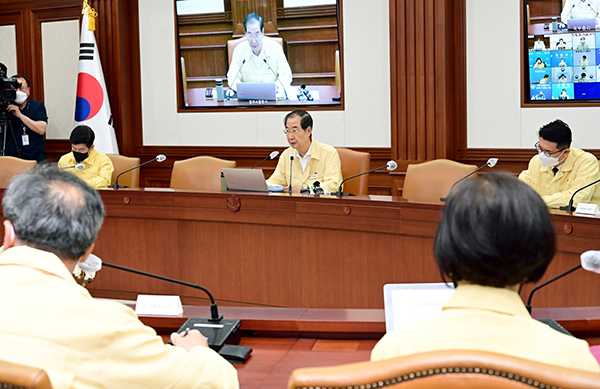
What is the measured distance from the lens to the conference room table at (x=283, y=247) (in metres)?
3.36

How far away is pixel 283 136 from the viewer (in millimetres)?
6109

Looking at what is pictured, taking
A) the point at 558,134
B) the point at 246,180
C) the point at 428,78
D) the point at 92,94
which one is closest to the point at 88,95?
the point at 92,94

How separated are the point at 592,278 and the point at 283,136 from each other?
3.58m

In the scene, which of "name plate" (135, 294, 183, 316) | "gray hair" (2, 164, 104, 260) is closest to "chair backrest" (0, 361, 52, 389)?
"gray hair" (2, 164, 104, 260)

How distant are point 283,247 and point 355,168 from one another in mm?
1083

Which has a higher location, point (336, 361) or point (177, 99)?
point (177, 99)

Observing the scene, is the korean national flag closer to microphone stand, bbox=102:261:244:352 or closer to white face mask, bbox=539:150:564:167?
white face mask, bbox=539:150:564:167

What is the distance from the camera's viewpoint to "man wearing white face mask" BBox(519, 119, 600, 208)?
382cm

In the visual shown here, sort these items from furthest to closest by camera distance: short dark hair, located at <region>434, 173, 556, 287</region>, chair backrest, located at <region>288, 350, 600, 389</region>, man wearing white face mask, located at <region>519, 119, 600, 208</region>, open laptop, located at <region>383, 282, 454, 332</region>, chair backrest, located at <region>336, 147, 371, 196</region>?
chair backrest, located at <region>336, 147, 371, 196</region> → man wearing white face mask, located at <region>519, 119, 600, 208</region> → open laptop, located at <region>383, 282, 454, 332</region> → short dark hair, located at <region>434, 173, 556, 287</region> → chair backrest, located at <region>288, 350, 600, 389</region>

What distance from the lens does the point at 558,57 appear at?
204 inches

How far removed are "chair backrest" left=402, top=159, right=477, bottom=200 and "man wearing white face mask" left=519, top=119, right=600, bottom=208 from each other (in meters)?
0.42

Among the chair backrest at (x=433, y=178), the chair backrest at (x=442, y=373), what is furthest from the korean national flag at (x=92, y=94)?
the chair backrest at (x=442, y=373)

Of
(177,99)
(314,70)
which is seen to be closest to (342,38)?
(314,70)

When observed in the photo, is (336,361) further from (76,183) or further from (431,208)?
(431,208)
